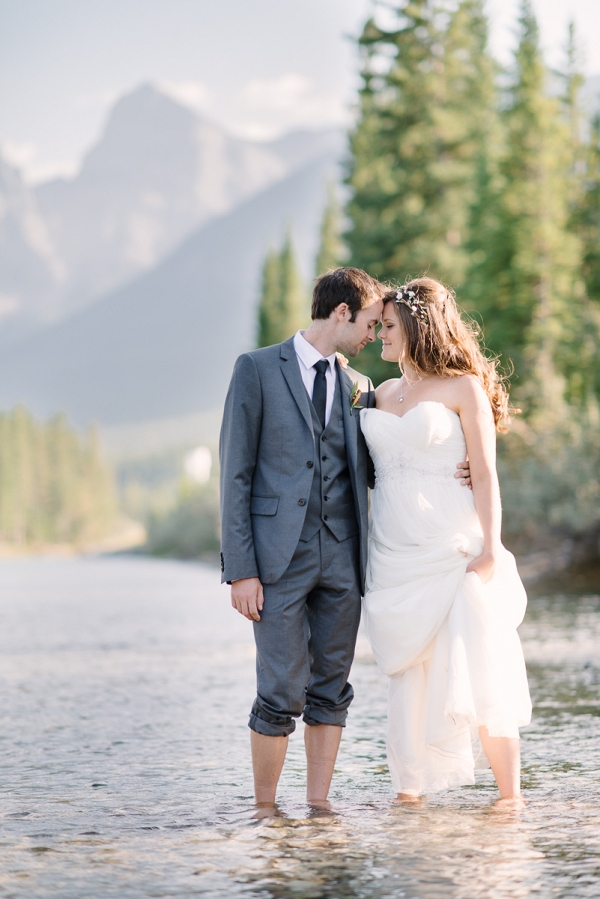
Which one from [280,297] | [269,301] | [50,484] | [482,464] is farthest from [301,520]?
[50,484]

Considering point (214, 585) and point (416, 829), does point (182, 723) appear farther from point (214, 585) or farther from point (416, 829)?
point (214, 585)

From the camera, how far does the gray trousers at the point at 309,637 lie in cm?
462

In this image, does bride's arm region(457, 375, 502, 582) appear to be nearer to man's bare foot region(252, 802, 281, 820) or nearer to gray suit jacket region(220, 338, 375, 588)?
gray suit jacket region(220, 338, 375, 588)

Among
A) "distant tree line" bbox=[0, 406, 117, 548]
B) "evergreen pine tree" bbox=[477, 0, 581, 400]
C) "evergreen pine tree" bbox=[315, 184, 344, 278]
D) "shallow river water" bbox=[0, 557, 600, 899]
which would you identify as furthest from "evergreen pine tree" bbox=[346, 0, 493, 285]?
"distant tree line" bbox=[0, 406, 117, 548]

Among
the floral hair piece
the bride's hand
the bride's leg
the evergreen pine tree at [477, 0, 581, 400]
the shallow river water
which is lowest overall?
the shallow river water

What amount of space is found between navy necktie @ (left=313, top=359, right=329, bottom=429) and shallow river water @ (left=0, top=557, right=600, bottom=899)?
66.3 inches

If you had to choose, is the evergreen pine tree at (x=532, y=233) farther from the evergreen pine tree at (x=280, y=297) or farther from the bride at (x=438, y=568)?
the evergreen pine tree at (x=280, y=297)

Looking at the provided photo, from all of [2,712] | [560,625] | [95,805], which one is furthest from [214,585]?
[95,805]

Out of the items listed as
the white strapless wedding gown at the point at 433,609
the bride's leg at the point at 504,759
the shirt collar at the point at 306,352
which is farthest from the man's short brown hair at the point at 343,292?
the bride's leg at the point at 504,759

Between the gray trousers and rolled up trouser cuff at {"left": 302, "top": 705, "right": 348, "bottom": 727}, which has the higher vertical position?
the gray trousers

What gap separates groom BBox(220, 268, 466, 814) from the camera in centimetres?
463

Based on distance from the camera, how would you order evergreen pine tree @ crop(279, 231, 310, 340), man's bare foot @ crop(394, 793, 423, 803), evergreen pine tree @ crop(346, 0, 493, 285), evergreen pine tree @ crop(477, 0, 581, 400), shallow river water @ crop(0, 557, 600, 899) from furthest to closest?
evergreen pine tree @ crop(279, 231, 310, 340) < evergreen pine tree @ crop(346, 0, 493, 285) < evergreen pine tree @ crop(477, 0, 581, 400) < man's bare foot @ crop(394, 793, 423, 803) < shallow river water @ crop(0, 557, 600, 899)

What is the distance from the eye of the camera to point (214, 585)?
28672mm

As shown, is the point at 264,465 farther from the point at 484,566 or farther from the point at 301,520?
the point at 484,566
